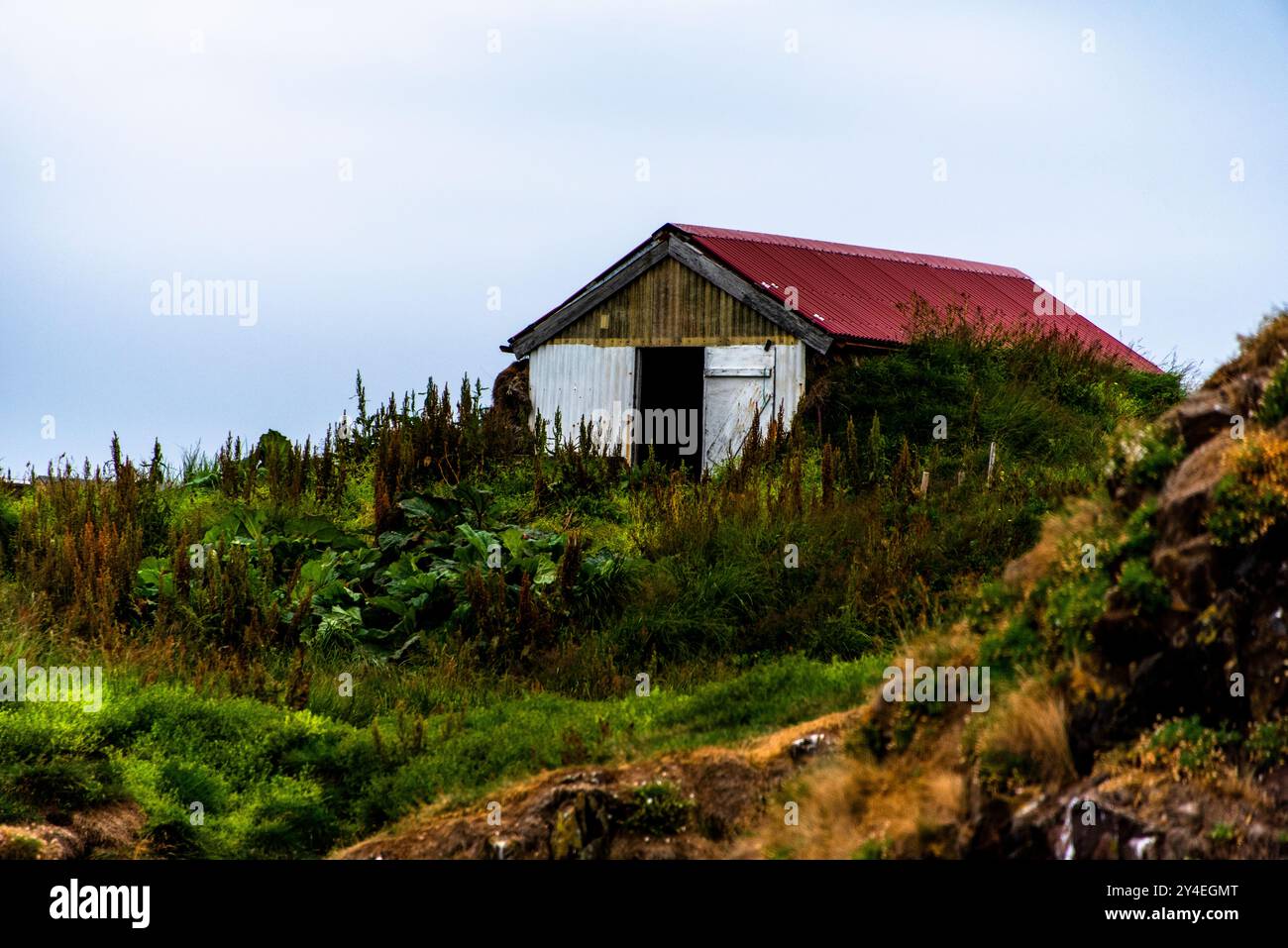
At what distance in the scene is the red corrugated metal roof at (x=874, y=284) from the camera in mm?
24047

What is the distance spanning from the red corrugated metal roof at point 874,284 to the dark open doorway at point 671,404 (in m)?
1.94

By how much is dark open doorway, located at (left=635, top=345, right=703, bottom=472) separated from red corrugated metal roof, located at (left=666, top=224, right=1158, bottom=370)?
194 cm

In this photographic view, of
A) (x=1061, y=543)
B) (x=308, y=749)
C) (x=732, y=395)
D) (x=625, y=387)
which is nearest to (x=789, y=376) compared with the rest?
(x=732, y=395)

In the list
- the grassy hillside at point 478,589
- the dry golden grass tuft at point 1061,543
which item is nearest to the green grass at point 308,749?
the grassy hillside at point 478,589

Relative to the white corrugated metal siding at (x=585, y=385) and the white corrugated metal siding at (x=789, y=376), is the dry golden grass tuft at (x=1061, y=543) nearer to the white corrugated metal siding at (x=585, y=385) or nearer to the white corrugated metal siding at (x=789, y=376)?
the white corrugated metal siding at (x=789, y=376)

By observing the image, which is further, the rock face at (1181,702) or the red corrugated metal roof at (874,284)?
the red corrugated metal roof at (874,284)

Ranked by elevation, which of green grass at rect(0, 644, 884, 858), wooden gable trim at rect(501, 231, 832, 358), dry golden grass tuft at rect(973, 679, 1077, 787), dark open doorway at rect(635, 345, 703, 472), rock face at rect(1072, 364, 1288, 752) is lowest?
green grass at rect(0, 644, 884, 858)

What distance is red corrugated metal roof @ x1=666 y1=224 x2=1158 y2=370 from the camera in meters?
24.0

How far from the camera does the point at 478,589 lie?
1556 cm

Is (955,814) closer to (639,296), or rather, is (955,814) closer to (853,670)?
(853,670)

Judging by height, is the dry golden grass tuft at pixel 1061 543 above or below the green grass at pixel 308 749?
above

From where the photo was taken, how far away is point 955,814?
7.61 metres

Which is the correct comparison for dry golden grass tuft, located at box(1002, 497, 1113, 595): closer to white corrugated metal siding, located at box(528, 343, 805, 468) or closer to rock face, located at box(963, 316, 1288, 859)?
rock face, located at box(963, 316, 1288, 859)

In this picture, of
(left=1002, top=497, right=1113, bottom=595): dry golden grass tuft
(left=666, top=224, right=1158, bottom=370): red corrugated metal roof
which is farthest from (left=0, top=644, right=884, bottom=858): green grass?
(left=666, top=224, right=1158, bottom=370): red corrugated metal roof
